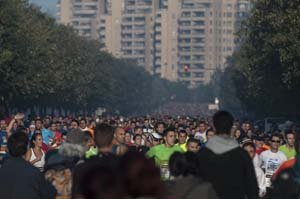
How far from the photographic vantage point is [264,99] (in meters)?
84.3

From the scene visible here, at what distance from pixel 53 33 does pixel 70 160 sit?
9590 cm

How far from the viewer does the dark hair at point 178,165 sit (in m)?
9.87

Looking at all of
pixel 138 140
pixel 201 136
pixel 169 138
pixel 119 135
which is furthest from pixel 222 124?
pixel 201 136

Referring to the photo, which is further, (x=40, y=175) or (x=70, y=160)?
(x=70, y=160)

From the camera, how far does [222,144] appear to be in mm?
11328

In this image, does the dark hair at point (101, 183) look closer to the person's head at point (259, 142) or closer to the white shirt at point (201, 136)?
the person's head at point (259, 142)

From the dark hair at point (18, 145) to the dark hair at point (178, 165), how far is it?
7.45 ft

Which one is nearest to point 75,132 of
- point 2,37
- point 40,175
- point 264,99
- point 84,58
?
point 40,175

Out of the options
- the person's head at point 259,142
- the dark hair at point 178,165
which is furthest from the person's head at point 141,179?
the person's head at point 259,142

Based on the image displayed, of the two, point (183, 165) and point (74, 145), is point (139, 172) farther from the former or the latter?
point (74, 145)

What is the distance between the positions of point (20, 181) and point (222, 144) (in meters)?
1.78

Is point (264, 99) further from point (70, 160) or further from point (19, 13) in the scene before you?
point (70, 160)

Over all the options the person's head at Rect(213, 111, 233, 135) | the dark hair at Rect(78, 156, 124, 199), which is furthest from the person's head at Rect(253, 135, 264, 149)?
the dark hair at Rect(78, 156, 124, 199)

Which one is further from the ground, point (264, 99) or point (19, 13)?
point (19, 13)
